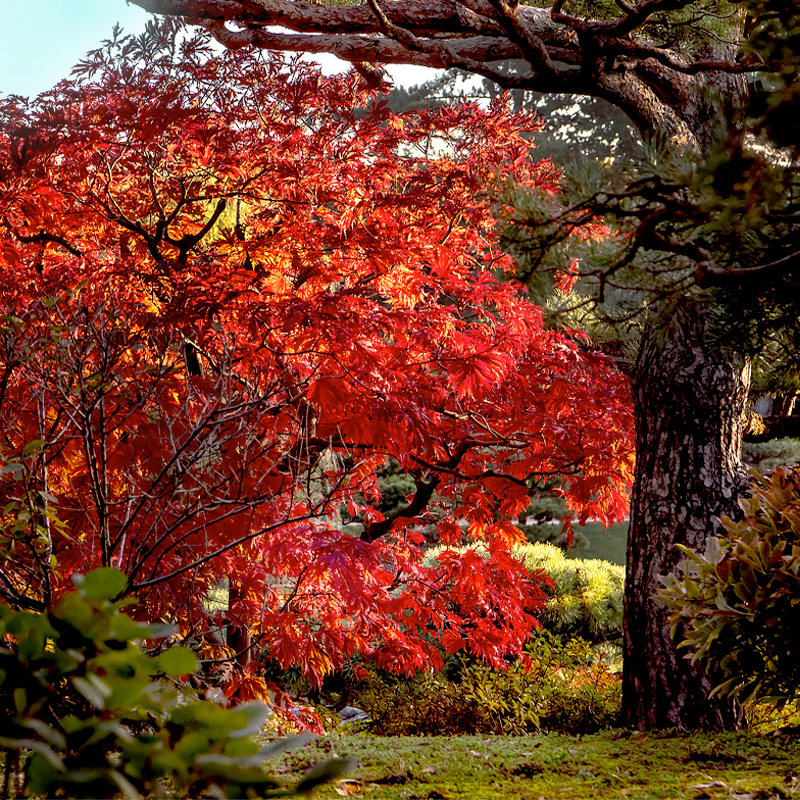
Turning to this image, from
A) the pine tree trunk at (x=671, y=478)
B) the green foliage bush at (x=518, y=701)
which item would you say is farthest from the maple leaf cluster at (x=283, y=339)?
the green foliage bush at (x=518, y=701)

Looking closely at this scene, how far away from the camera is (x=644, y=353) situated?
3943 mm

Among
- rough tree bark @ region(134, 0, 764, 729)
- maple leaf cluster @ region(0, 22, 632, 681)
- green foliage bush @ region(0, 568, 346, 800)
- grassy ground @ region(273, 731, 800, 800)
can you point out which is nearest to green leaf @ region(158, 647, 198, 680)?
green foliage bush @ region(0, 568, 346, 800)

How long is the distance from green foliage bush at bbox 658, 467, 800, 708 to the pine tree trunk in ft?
3.34

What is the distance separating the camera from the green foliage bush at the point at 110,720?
693 millimetres

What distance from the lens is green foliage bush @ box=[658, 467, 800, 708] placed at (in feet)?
8.01

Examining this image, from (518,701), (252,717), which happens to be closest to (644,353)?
(518,701)

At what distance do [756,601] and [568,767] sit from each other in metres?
1.07

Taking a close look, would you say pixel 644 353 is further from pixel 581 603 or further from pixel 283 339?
pixel 581 603

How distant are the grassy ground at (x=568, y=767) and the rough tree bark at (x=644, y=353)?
0.36 m

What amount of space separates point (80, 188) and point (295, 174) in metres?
1.27

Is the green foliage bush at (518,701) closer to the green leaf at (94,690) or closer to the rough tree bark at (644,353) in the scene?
the rough tree bark at (644,353)

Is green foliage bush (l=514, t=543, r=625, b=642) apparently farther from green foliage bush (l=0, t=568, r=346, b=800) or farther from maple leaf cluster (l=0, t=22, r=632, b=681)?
green foliage bush (l=0, t=568, r=346, b=800)

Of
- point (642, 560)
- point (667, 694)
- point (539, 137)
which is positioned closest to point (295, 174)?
point (642, 560)

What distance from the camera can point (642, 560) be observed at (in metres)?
3.82
